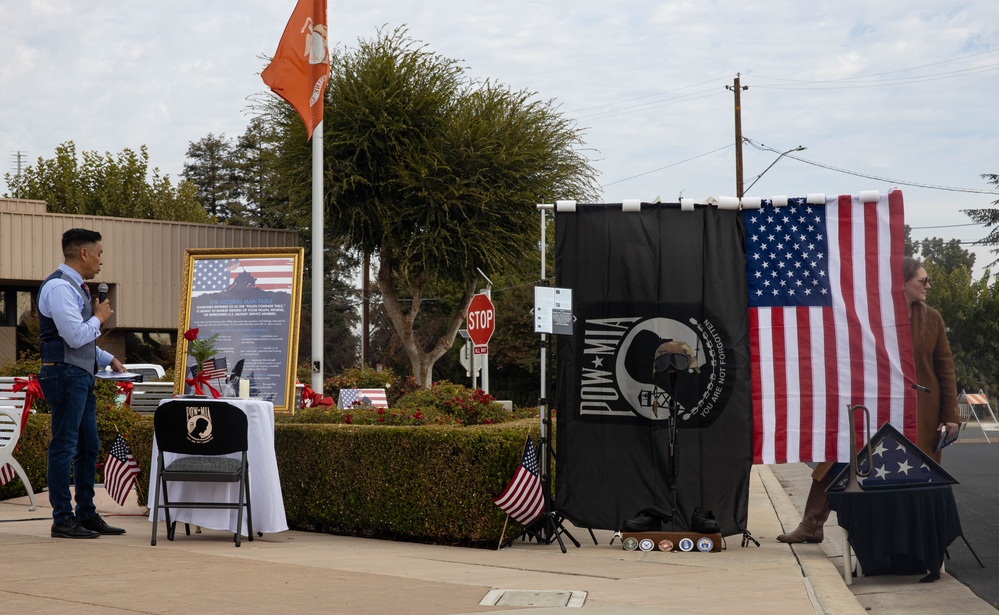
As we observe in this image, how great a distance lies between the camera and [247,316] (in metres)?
10.5

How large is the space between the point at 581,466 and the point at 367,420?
194cm

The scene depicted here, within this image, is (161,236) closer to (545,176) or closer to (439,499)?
(545,176)

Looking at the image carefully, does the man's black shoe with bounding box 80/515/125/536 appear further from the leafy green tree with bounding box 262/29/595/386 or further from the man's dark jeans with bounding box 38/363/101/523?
the leafy green tree with bounding box 262/29/595/386

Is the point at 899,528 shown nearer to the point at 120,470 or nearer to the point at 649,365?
the point at 649,365

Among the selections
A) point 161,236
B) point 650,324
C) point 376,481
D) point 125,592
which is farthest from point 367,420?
point 161,236

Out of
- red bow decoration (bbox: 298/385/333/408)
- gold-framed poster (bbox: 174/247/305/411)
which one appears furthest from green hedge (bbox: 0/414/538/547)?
red bow decoration (bbox: 298/385/333/408)

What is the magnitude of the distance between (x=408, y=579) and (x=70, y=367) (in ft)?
10.5

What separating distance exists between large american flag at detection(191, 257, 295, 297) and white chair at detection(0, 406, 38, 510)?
2.00m

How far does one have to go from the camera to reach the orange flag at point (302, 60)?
494 inches

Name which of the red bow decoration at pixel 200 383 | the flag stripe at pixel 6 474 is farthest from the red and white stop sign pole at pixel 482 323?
the red bow decoration at pixel 200 383

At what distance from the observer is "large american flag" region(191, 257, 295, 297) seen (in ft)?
34.5

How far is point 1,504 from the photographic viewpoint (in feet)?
35.7

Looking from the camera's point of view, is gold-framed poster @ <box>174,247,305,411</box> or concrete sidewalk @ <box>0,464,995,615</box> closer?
concrete sidewalk @ <box>0,464,995,615</box>

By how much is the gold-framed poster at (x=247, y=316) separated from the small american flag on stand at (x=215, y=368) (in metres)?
0.01
